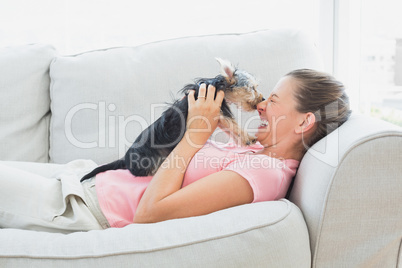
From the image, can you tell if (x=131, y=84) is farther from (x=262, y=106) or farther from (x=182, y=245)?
(x=182, y=245)

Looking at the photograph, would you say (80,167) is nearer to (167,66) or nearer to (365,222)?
(167,66)

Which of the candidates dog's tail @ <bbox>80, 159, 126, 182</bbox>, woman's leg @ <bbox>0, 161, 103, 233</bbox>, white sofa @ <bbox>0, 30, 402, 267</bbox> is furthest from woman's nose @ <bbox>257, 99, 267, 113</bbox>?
woman's leg @ <bbox>0, 161, 103, 233</bbox>

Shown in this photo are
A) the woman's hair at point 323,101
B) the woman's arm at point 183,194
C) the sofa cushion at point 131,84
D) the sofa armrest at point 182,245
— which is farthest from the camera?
the sofa cushion at point 131,84

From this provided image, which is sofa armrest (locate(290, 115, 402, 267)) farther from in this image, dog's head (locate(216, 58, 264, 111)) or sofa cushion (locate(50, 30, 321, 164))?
sofa cushion (locate(50, 30, 321, 164))

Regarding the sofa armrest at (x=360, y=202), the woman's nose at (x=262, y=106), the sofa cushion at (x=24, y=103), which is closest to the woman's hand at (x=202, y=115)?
the woman's nose at (x=262, y=106)

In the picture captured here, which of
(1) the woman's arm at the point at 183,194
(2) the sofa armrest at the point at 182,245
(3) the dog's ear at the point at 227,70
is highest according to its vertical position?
(3) the dog's ear at the point at 227,70

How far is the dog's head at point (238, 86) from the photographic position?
140cm

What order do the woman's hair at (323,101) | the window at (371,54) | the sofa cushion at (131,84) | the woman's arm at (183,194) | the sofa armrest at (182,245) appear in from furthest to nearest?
the window at (371,54) < the sofa cushion at (131,84) < the woman's hair at (323,101) < the woman's arm at (183,194) < the sofa armrest at (182,245)

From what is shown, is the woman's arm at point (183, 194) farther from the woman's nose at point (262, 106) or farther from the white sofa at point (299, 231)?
the woman's nose at point (262, 106)

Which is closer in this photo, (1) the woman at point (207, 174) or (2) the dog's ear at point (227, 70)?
(1) the woman at point (207, 174)

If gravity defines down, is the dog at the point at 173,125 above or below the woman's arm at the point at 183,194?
above

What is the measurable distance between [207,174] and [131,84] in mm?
657

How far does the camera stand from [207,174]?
1361mm

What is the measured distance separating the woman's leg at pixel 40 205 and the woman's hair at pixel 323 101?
78cm
